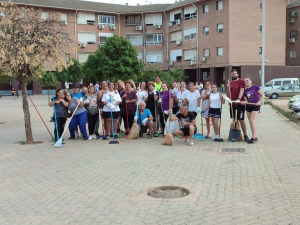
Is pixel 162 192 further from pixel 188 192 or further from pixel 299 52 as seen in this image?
pixel 299 52

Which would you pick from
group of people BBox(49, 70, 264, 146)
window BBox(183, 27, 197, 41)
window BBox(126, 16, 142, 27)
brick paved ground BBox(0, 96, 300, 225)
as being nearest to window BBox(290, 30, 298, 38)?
window BBox(183, 27, 197, 41)

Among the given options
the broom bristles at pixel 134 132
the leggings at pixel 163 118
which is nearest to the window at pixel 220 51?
the leggings at pixel 163 118

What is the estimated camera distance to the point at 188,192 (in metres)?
5.49

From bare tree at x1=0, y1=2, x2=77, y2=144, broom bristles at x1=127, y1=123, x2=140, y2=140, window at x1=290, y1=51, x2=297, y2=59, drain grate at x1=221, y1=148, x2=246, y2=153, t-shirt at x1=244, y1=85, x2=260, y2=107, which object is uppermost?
window at x1=290, y1=51, x2=297, y2=59

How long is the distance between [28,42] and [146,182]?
5.88 meters

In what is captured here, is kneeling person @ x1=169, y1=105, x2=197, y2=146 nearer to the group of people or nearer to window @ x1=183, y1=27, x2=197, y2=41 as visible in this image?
the group of people

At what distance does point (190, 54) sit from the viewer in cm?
4469

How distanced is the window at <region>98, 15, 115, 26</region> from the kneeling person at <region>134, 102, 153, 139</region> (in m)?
40.5

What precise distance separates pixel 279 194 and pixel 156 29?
45466 mm

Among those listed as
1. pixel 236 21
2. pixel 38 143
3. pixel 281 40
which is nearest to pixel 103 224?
pixel 38 143

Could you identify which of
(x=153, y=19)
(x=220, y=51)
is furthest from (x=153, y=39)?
(x=220, y=51)

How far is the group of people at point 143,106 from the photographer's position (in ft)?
32.9

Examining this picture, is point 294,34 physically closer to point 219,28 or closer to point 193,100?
point 219,28

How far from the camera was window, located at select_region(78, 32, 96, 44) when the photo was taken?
47906 millimetres
